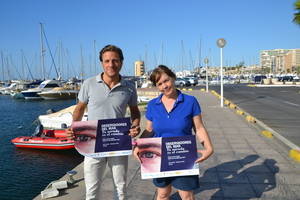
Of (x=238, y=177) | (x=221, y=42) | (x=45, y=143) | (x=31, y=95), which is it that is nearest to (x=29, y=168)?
(x=45, y=143)

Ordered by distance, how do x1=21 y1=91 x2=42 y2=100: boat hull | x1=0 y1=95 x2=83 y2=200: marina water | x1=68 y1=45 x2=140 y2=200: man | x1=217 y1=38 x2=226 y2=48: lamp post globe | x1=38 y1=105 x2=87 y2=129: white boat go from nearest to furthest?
x1=68 y1=45 x2=140 y2=200: man < x1=0 y1=95 x2=83 y2=200: marina water < x1=217 y1=38 x2=226 y2=48: lamp post globe < x1=38 y1=105 x2=87 y2=129: white boat < x1=21 y1=91 x2=42 y2=100: boat hull

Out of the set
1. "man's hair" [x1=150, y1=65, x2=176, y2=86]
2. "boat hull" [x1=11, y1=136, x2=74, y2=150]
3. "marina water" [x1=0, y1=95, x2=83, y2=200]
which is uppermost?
"man's hair" [x1=150, y1=65, x2=176, y2=86]

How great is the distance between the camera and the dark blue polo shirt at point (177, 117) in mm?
2561

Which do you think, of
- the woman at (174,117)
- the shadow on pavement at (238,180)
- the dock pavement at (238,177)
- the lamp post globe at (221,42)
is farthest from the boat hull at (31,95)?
the woman at (174,117)

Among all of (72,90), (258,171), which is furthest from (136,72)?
(258,171)

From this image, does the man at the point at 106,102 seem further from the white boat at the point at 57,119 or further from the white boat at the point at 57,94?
the white boat at the point at 57,94

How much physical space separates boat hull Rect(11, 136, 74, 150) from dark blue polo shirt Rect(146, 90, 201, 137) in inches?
373

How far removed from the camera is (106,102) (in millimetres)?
2898

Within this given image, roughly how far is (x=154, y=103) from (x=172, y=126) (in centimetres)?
32

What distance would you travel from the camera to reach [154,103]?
272 cm

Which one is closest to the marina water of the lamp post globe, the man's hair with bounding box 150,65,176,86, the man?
the man

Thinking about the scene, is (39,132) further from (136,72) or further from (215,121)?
(136,72)

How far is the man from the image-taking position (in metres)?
2.86

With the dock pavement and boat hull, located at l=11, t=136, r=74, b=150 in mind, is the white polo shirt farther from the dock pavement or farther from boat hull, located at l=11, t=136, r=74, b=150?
boat hull, located at l=11, t=136, r=74, b=150
